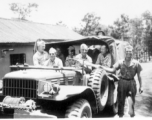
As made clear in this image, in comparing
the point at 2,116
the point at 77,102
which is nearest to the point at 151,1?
the point at 77,102

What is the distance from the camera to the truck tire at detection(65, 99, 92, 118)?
157 inches

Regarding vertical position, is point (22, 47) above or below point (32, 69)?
above

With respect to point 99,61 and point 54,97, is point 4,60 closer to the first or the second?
point 99,61

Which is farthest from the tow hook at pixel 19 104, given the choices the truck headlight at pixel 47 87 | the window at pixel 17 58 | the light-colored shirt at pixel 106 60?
the window at pixel 17 58

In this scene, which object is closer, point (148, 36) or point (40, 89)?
point (40, 89)

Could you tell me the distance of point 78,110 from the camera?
4.05m

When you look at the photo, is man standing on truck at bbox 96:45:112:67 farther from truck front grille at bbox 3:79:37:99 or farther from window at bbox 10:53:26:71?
window at bbox 10:53:26:71

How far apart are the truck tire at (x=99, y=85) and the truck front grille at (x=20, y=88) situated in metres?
1.42

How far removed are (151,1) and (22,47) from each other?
9.13 metres

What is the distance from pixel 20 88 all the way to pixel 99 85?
1.77 metres

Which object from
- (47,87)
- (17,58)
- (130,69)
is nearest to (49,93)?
(47,87)

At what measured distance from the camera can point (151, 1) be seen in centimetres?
501

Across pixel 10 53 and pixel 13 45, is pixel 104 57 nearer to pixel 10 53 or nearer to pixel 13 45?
pixel 13 45

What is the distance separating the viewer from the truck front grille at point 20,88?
4129 millimetres
